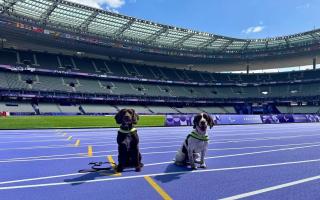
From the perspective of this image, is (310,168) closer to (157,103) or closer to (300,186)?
(300,186)

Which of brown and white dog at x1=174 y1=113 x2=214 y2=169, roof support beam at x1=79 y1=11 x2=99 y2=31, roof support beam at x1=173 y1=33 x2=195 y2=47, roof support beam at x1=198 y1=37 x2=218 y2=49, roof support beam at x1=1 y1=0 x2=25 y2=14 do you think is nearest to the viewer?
brown and white dog at x1=174 y1=113 x2=214 y2=169

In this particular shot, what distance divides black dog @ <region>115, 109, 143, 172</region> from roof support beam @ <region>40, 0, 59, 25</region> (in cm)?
3598

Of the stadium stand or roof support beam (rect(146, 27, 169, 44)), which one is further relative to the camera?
roof support beam (rect(146, 27, 169, 44))

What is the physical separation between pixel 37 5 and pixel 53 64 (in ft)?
53.8

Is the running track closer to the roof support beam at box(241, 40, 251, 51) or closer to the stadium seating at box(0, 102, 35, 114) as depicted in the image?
the stadium seating at box(0, 102, 35, 114)

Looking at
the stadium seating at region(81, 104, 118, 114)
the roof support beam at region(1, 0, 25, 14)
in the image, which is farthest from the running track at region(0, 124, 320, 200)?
the stadium seating at region(81, 104, 118, 114)

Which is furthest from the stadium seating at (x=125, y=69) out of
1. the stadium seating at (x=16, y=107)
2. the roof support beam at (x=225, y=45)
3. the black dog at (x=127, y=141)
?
the black dog at (x=127, y=141)

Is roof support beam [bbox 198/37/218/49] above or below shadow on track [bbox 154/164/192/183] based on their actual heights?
above

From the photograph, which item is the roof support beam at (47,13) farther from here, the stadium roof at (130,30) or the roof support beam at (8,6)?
the roof support beam at (8,6)

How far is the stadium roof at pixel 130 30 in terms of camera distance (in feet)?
125

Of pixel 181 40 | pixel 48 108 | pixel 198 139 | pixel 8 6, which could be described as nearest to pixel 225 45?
pixel 181 40

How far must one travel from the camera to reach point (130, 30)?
1905 inches

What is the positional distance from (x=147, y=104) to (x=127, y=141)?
5218 centimetres

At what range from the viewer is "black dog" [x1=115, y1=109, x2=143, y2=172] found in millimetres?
5879
